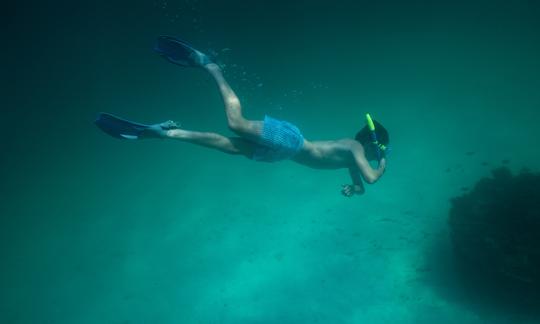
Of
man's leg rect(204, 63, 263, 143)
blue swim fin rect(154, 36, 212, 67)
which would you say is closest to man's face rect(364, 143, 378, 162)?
man's leg rect(204, 63, 263, 143)

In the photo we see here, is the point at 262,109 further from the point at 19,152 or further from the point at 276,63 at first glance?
the point at 19,152

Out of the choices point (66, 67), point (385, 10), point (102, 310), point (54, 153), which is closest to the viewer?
point (102, 310)

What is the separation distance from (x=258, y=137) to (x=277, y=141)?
41cm

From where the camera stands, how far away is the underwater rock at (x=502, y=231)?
870 cm

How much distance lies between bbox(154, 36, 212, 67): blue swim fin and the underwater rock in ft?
31.4

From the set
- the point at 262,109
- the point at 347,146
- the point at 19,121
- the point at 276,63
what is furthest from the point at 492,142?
the point at 19,121

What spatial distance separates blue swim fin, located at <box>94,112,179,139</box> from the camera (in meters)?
5.92

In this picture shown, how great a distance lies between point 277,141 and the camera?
6.21 metres

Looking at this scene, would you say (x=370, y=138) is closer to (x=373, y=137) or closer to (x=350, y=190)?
(x=373, y=137)

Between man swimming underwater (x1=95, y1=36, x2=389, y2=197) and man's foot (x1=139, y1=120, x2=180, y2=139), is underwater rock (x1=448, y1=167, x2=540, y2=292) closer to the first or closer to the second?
man swimming underwater (x1=95, y1=36, x2=389, y2=197)

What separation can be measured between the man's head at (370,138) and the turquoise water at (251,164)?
242 inches

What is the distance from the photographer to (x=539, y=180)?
962 cm

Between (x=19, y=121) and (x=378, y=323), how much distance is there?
93.6 feet

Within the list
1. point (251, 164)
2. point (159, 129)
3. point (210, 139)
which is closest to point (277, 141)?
point (210, 139)
